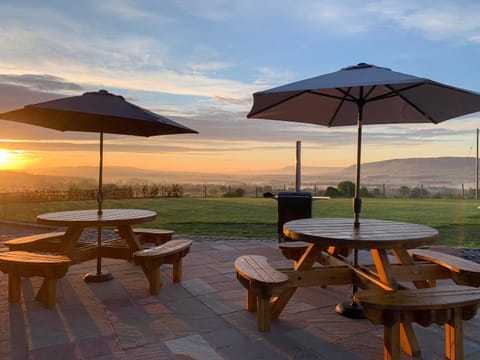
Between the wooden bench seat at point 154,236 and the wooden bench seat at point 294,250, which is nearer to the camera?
the wooden bench seat at point 294,250

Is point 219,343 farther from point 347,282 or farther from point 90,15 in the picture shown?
point 90,15

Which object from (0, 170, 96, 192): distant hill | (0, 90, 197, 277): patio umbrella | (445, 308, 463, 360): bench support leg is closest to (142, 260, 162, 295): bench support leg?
(0, 90, 197, 277): patio umbrella

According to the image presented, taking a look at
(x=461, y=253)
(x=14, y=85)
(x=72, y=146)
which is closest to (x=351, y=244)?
(x=461, y=253)

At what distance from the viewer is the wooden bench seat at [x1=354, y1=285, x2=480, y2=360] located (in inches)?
84.0

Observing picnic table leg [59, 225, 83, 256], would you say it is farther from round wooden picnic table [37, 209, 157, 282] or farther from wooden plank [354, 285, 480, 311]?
wooden plank [354, 285, 480, 311]

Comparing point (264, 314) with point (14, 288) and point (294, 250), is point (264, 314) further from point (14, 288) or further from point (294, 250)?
point (14, 288)

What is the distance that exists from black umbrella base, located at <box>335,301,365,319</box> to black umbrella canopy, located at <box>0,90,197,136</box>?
8.31 ft

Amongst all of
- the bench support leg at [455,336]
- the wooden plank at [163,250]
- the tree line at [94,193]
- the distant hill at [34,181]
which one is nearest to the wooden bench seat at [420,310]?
the bench support leg at [455,336]

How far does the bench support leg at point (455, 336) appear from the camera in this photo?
7.34 feet

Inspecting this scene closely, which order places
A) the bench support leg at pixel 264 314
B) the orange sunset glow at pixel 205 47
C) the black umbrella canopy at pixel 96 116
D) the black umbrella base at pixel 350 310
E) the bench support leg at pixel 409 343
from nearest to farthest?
the bench support leg at pixel 409 343 < the bench support leg at pixel 264 314 < the black umbrella base at pixel 350 310 < the black umbrella canopy at pixel 96 116 < the orange sunset glow at pixel 205 47

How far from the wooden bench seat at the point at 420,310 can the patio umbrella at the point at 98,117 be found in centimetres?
267

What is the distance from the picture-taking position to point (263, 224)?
30.0 feet

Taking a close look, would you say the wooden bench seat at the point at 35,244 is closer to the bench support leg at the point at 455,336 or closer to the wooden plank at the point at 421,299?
the wooden plank at the point at 421,299

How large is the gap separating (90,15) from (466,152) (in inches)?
1109
